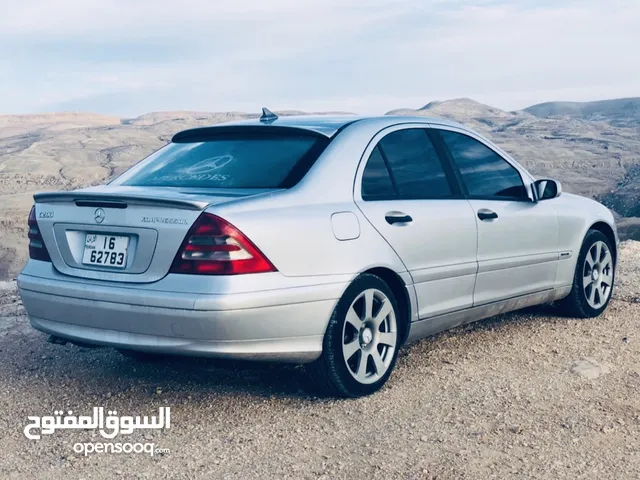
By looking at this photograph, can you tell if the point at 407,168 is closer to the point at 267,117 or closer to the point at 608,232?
the point at 267,117

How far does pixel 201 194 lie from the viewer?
13.5 ft

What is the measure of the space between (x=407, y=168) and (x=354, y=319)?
104 centimetres

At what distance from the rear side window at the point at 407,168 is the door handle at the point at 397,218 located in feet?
0.43

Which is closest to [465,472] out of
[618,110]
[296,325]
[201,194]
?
[296,325]

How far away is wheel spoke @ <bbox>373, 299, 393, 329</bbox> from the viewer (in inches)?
175

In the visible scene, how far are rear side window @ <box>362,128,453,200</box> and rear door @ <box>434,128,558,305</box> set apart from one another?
7.8 inches

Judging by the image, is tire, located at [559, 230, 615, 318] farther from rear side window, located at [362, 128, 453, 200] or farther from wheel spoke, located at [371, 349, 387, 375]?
wheel spoke, located at [371, 349, 387, 375]

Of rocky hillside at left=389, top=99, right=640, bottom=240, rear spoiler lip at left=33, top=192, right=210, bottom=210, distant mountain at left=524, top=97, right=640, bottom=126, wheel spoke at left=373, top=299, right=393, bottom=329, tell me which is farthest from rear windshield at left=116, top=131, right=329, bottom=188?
distant mountain at left=524, top=97, right=640, bottom=126

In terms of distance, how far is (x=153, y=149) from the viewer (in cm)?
6450

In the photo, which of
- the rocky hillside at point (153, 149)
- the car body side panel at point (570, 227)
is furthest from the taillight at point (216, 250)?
the rocky hillside at point (153, 149)

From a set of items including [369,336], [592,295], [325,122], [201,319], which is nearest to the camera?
[201,319]

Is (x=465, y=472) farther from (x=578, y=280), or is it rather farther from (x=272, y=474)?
(x=578, y=280)

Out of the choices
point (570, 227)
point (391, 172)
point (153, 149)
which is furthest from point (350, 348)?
point (153, 149)

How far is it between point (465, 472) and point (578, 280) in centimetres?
308
